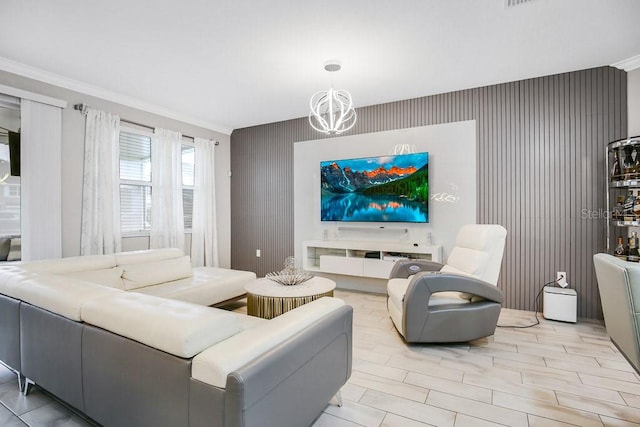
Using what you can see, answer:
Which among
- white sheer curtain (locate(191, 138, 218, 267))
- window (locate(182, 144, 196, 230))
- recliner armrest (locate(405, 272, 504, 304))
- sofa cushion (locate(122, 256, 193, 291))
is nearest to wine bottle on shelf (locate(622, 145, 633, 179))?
recliner armrest (locate(405, 272, 504, 304))

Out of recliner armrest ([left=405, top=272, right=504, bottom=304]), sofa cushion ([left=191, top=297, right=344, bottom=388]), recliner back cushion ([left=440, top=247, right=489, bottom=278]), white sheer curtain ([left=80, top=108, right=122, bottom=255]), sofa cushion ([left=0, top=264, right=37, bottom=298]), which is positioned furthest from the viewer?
white sheer curtain ([left=80, top=108, right=122, bottom=255])

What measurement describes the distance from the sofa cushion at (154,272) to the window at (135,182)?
114cm

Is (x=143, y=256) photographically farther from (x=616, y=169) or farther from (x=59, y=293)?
(x=616, y=169)

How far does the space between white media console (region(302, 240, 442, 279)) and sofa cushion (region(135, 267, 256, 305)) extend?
112 centimetres

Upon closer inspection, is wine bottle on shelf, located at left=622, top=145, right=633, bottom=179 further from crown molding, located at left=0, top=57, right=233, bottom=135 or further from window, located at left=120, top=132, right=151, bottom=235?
window, located at left=120, top=132, right=151, bottom=235

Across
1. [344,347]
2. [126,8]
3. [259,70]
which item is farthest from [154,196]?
[344,347]

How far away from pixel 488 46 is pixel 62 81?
419cm

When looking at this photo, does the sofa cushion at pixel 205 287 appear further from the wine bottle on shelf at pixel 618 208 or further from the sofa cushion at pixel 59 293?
the wine bottle on shelf at pixel 618 208

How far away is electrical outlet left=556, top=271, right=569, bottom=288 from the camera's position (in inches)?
132

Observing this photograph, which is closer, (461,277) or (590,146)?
(461,277)

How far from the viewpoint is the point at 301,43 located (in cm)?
276

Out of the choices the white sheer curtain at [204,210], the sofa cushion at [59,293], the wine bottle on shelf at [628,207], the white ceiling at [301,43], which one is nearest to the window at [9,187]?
the white ceiling at [301,43]

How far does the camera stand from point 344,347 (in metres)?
1.68

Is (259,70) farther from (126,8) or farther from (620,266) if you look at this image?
(620,266)
